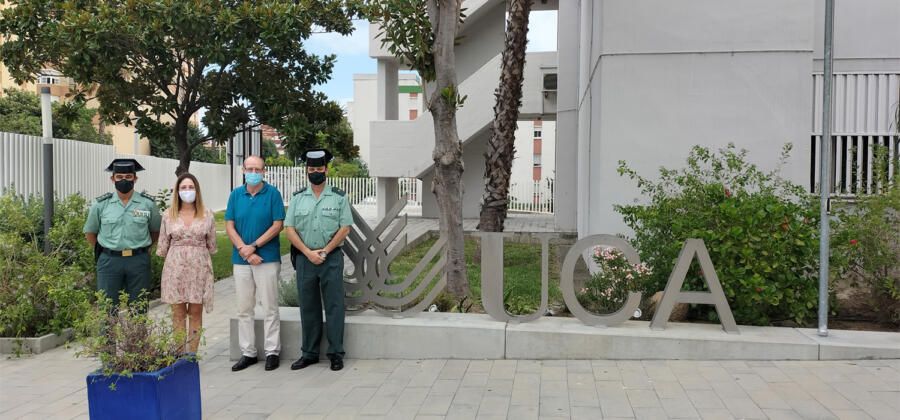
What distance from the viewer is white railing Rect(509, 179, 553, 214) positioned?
2628 cm

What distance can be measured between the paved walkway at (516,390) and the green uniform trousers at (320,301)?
0.24 metres

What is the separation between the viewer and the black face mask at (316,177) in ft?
20.5

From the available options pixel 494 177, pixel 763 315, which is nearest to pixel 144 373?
pixel 763 315

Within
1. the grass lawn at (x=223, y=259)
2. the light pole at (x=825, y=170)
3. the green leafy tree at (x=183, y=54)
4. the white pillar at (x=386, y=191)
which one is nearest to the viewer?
the light pole at (x=825, y=170)

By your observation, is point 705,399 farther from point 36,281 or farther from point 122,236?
point 36,281

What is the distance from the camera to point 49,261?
24.5 feet

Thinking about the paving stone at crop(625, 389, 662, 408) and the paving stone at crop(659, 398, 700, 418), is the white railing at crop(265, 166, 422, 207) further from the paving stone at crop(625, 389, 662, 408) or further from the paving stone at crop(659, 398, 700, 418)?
the paving stone at crop(659, 398, 700, 418)

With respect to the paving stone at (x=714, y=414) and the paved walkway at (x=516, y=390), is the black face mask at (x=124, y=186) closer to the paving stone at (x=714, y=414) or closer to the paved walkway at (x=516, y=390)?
the paved walkway at (x=516, y=390)

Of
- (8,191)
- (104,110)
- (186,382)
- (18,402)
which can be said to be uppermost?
(104,110)

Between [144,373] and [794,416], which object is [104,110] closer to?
[144,373]

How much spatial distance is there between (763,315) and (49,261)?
23.8 ft

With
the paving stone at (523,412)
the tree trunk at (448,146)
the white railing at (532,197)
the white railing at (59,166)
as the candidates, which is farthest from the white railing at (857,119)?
the white railing at (532,197)

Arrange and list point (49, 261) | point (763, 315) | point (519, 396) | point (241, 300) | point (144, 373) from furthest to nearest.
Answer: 1. point (49, 261)
2. point (763, 315)
3. point (241, 300)
4. point (519, 396)
5. point (144, 373)

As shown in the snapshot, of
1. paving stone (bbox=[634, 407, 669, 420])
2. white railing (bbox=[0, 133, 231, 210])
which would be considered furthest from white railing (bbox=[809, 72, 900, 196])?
white railing (bbox=[0, 133, 231, 210])
